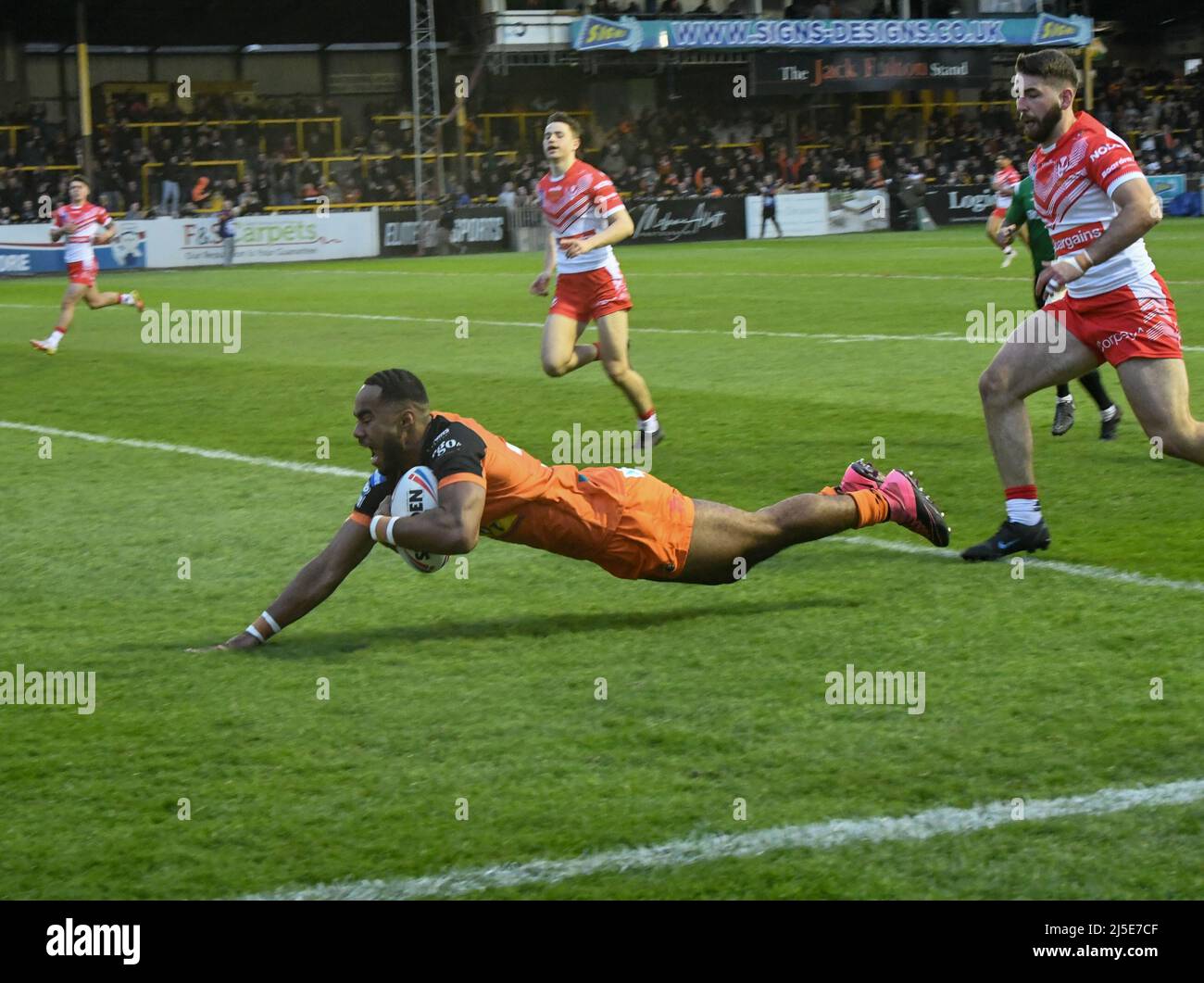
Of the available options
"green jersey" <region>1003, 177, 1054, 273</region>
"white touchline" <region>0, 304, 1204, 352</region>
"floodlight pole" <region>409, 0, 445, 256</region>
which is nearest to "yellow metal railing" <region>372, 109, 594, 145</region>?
"floodlight pole" <region>409, 0, 445, 256</region>

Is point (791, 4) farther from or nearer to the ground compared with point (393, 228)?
farther from the ground

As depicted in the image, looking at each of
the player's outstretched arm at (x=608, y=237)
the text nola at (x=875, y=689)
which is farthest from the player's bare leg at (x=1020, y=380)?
the player's outstretched arm at (x=608, y=237)

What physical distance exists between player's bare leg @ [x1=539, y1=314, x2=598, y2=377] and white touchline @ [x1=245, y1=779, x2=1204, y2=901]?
7531 millimetres

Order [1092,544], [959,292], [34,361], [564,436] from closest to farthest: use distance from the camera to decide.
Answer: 1. [1092,544]
2. [564,436]
3. [34,361]
4. [959,292]

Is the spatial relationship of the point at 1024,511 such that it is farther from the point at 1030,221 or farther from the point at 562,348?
the point at 562,348

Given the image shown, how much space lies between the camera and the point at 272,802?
182 inches

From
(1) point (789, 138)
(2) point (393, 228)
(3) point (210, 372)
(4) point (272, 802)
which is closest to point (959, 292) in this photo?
(3) point (210, 372)

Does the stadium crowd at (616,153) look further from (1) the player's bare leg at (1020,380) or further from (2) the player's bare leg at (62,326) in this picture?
(1) the player's bare leg at (1020,380)

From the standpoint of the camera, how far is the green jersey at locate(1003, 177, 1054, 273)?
1088 centimetres

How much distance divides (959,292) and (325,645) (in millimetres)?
17551

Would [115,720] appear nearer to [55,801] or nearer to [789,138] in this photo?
[55,801]

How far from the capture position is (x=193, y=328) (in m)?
21.7

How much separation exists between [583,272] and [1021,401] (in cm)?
487

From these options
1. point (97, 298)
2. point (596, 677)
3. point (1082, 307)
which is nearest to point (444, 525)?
point (596, 677)
